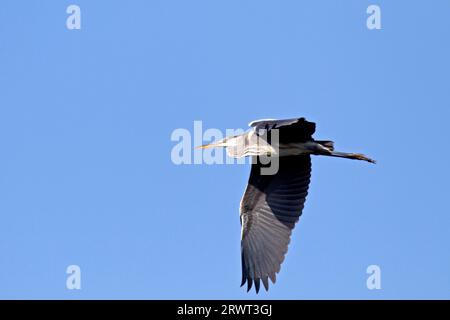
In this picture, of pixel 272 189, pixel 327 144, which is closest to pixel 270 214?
Result: pixel 272 189

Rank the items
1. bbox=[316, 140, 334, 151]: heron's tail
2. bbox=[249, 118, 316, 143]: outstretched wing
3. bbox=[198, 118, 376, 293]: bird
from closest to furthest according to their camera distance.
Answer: bbox=[249, 118, 316, 143]: outstretched wing, bbox=[198, 118, 376, 293]: bird, bbox=[316, 140, 334, 151]: heron's tail

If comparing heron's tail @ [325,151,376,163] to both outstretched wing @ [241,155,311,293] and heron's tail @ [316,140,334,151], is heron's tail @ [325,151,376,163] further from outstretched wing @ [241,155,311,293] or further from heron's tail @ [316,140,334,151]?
outstretched wing @ [241,155,311,293]

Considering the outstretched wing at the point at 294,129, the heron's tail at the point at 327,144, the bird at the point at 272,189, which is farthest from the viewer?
the heron's tail at the point at 327,144

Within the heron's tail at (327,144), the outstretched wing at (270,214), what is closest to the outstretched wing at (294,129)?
the heron's tail at (327,144)

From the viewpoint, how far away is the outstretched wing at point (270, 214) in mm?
11102

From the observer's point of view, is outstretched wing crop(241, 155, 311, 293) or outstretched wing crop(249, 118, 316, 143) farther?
outstretched wing crop(241, 155, 311, 293)

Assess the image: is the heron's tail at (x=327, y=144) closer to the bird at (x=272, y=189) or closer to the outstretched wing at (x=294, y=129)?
the bird at (x=272, y=189)

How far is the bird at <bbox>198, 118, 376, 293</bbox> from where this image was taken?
1109 centimetres

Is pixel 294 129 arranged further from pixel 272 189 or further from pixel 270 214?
pixel 270 214

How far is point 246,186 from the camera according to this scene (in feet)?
38.8

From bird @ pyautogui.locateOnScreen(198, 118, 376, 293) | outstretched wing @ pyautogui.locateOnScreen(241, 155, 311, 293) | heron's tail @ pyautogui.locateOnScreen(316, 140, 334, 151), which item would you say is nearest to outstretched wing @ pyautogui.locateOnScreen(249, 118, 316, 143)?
bird @ pyautogui.locateOnScreen(198, 118, 376, 293)
